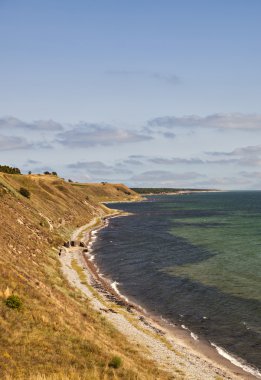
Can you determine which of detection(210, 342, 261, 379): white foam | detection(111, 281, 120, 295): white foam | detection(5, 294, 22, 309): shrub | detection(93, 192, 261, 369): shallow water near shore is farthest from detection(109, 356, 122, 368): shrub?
detection(111, 281, 120, 295): white foam

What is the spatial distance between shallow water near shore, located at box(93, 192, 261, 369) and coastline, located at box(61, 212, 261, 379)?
1418 mm

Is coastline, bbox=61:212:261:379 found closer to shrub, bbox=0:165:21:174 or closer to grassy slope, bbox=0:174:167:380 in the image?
grassy slope, bbox=0:174:167:380

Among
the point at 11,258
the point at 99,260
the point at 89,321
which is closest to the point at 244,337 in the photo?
the point at 89,321

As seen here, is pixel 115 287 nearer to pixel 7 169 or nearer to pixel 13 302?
pixel 13 302

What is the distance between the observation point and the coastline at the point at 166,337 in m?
31.8

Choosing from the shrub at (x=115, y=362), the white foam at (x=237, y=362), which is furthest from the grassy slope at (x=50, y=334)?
the white foam at (x=237, y=362)

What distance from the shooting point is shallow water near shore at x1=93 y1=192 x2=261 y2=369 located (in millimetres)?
41844

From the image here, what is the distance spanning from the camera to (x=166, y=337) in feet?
128

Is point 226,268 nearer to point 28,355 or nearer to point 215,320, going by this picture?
point 215,320

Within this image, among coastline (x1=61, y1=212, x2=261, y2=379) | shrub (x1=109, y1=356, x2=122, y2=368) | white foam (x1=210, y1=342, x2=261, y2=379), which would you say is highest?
shrub (x1=109, y1=356, x2=122, y2=368)

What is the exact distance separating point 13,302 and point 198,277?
37.7 m

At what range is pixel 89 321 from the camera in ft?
120

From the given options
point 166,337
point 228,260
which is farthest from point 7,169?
point 166,337

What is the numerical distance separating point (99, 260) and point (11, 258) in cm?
3316
